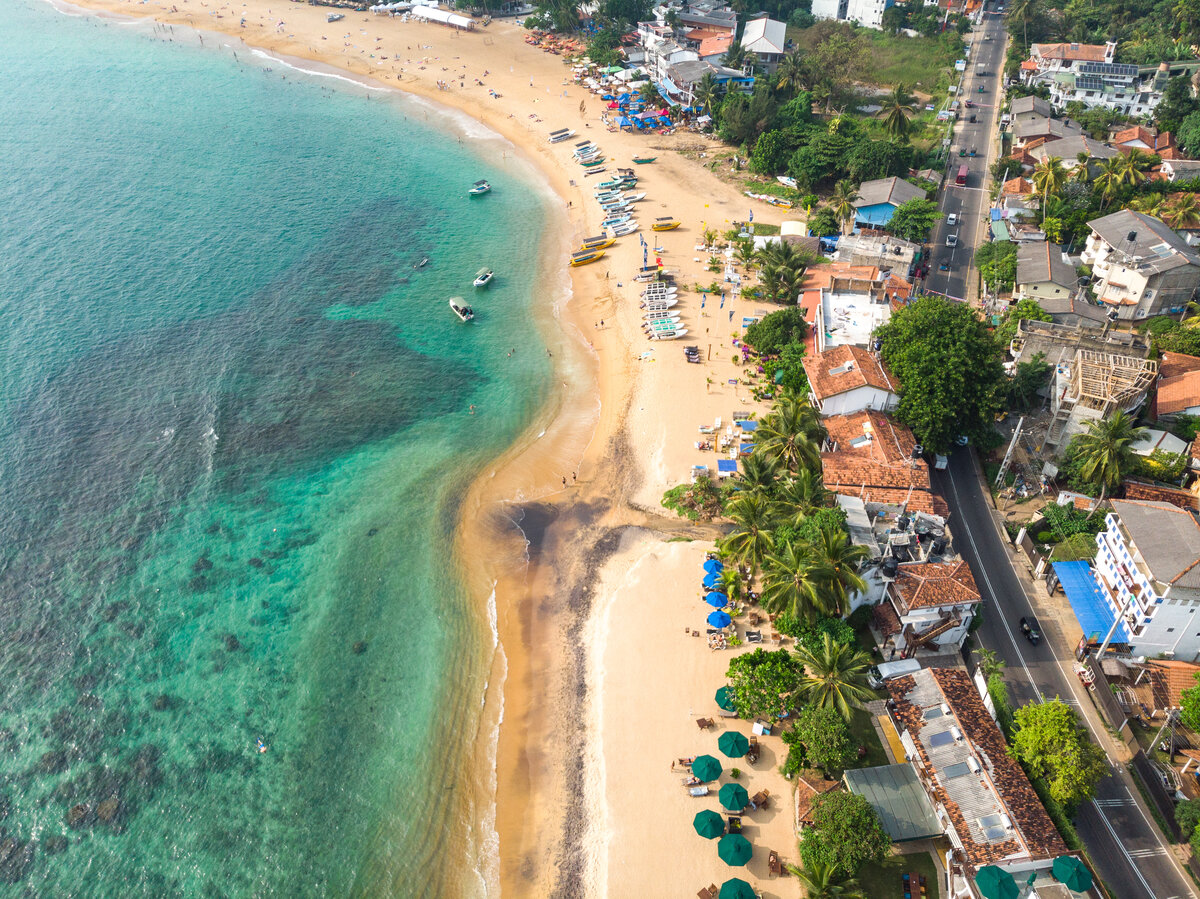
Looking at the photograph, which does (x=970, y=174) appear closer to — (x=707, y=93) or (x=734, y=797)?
(x=707, y=93)

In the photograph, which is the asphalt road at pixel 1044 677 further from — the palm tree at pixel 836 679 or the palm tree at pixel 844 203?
the palm tree at pixel 844 203

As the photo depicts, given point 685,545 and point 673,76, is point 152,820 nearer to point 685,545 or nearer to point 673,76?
point 685,545

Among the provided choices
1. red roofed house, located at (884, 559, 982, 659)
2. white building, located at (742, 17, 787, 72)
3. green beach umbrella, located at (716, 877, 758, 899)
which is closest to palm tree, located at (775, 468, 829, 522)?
red roofed house, located at (884, 559, 982, 659)

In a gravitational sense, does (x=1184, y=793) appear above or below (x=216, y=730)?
above

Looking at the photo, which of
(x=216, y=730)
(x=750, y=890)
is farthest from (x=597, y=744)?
(x=216, y=730)

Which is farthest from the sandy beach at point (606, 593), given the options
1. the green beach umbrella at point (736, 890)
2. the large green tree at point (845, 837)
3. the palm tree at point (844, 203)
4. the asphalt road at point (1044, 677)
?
the asphalt road at point (1044, 677)

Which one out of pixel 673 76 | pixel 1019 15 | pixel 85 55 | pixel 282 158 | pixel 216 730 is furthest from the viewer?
pixel 85 55

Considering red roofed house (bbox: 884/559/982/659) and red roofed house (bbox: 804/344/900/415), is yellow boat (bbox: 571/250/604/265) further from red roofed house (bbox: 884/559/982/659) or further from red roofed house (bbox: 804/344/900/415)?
red roofed house (bbox: 884/559/982/659)
